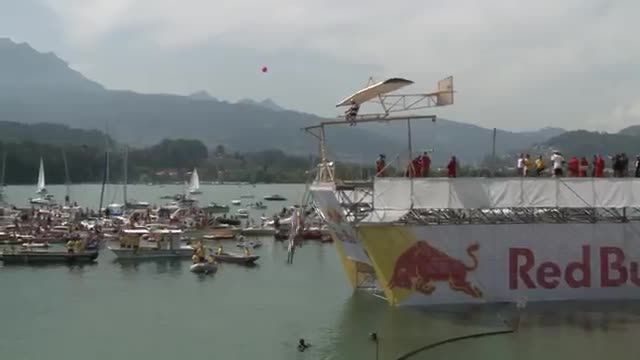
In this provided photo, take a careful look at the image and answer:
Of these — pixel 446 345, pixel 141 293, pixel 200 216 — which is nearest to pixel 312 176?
pixel 446 345

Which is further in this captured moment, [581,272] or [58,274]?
[58,274]

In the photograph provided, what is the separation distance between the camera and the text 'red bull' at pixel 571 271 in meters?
26.3

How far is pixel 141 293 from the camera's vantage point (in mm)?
35312

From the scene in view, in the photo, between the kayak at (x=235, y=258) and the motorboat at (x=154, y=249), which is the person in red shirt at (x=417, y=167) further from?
the motorboat at (x=154, y=249)

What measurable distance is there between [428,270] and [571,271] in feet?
16.3

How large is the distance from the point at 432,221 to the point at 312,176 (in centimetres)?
456

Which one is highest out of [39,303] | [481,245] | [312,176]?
[312,176]

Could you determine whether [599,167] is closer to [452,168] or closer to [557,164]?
[557,164]

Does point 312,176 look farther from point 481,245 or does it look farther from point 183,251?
point 183,251

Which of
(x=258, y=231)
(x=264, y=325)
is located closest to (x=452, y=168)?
(x=264, y=325)

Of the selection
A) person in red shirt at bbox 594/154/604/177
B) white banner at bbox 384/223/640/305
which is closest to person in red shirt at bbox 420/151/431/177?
white banner at bbox 384/223/640/305

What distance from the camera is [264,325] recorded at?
26.6m

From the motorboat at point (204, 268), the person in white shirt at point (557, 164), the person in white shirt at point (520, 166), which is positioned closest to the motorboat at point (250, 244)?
the motorboat at point (204, 268)

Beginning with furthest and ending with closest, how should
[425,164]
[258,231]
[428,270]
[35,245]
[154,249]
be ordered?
1. [258,231]
2. [35,245]
3. [154,249]
4. [425,164]
5. [428,270]
